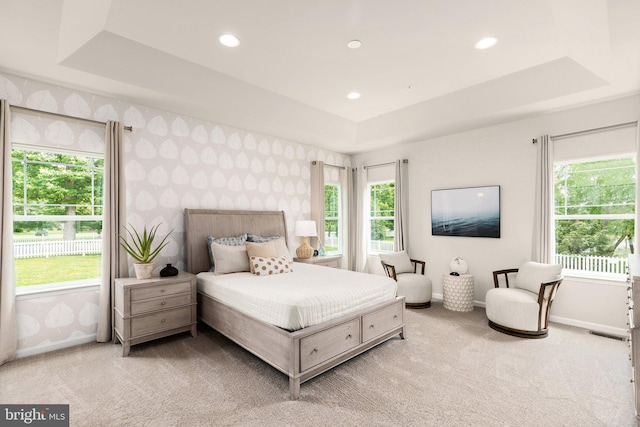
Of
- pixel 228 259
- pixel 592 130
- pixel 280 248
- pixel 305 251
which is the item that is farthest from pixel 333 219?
pixel 592 130

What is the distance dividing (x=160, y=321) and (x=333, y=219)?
3.75m

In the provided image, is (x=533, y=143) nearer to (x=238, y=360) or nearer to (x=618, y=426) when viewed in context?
(x=618, y=426)

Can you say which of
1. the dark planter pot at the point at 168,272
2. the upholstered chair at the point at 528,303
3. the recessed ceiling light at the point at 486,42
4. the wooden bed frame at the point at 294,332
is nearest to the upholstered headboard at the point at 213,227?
the wooden bed frame at the point at 294,332

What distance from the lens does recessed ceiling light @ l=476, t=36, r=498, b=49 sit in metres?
2.85

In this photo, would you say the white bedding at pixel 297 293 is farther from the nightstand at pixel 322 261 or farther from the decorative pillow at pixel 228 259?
the nightstand at pixel 322 261

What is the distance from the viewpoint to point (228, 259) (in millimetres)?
3754

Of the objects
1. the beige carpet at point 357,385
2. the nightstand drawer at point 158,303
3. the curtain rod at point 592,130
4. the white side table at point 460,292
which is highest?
the curtain rod at point 592,130

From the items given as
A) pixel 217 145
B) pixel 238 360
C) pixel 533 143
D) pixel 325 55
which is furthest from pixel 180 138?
pixel 533 143

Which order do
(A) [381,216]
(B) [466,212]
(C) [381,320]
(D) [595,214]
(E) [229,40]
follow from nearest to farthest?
1. (E) [229,40]
2. (C) [381,320]
3. (D) [595,214]
4. (B) [466,212]
5. (A) [381,216]

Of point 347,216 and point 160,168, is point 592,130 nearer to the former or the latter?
point 347,216

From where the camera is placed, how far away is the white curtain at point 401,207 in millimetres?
5465

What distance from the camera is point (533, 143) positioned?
162 inches

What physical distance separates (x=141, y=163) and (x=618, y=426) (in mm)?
4875

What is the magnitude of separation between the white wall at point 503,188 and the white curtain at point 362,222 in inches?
24.4
